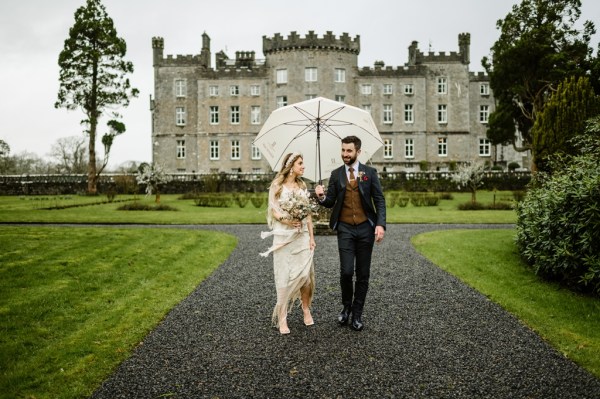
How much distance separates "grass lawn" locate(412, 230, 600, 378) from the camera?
5.26 m

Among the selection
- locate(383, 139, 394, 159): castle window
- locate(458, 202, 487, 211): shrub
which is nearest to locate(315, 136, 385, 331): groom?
locate(458, 202, 487, 211): shrub

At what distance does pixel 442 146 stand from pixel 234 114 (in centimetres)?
2086

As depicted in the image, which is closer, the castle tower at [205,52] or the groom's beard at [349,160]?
the groom's beard at [349,160]

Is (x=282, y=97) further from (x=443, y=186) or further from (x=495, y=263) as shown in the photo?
(x=495, y=263)

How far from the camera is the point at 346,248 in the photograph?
218 inches

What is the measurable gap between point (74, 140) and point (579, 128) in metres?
78.1

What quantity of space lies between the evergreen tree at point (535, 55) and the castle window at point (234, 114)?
2391cm

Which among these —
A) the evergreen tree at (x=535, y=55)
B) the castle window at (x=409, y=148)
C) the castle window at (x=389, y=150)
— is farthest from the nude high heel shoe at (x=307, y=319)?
the castle window at (x=409, y=148)

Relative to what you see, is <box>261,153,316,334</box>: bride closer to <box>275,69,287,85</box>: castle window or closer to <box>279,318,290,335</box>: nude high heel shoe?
<box>279,318,290,335</box>: nude high heel shoe

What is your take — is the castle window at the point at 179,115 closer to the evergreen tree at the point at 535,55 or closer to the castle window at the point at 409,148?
the castle window at the point at 409,148

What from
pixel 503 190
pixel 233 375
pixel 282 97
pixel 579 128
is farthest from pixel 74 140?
pixel 233 375

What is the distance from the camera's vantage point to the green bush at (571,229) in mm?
7180

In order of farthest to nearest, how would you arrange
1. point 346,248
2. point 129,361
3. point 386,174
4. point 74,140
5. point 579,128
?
point 74,140, point 386,174, point 579,128, point 346,248, point 129,361

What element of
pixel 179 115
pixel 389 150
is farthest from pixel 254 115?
pixel 389 150
